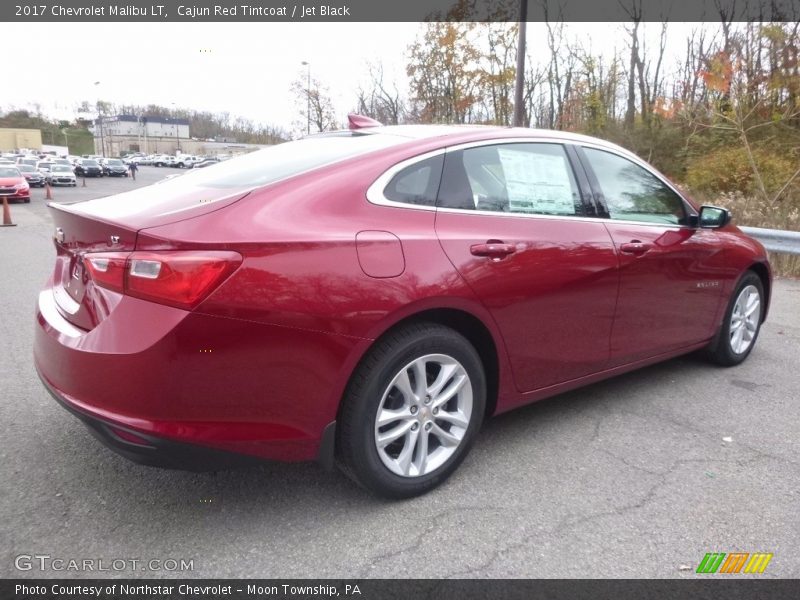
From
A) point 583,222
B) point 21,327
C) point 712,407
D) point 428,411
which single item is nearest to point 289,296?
point 428,411

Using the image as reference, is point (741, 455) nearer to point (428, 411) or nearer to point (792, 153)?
point (428, 411)

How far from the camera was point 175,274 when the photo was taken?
2.13m

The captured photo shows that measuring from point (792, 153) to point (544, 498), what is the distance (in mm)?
18923

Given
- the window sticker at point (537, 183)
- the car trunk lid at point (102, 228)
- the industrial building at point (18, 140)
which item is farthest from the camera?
the industrial building at point (18, 140)

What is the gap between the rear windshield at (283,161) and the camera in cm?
277

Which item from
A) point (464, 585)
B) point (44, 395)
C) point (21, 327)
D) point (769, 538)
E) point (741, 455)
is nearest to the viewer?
point (464, 585)

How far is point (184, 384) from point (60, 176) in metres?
42.4

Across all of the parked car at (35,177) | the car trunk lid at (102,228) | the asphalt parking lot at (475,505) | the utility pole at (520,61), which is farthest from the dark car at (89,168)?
the asphalt parking lot at (475,505)

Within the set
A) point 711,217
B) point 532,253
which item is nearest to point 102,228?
point 532,253

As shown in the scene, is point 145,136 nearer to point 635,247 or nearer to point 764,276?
point 764,276

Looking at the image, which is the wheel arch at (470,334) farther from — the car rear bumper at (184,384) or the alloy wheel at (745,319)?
the alloy wheel at (745,319)

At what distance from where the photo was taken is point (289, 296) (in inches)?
88.4

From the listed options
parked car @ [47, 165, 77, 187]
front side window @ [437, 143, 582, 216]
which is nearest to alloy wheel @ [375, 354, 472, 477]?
front side window @ [437, 143, 582, 216]

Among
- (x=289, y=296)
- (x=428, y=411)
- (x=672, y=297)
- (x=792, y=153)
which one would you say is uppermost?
(x=792, y=153)
